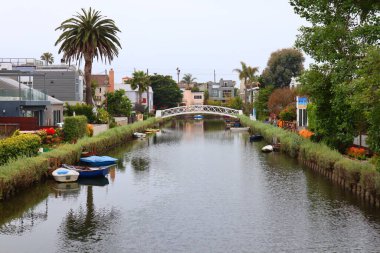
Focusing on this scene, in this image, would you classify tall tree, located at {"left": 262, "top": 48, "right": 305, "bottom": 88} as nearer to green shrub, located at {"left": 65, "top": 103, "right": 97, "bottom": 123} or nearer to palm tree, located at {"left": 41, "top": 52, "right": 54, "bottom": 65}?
green shrub, located at {"left": 65, "top": 103, "right": 97, "bottom": 123}

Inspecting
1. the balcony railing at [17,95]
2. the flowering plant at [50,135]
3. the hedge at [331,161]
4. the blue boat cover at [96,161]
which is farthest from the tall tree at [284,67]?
the blue boat cover at [96,161]

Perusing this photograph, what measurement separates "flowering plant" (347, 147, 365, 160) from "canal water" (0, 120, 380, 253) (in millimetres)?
3694

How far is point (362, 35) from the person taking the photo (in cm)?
3944

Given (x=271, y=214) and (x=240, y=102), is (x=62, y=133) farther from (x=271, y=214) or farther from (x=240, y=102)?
(x=240, y=102)

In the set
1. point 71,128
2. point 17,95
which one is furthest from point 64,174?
point 17,95

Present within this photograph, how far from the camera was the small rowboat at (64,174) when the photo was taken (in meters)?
42.0

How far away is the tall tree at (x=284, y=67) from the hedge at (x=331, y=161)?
42998 mm

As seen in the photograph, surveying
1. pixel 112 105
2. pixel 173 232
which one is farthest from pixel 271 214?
pixel 112 105

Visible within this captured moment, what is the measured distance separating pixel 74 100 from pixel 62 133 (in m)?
36.4

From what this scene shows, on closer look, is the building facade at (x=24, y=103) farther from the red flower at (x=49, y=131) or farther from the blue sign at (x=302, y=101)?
the blue sign at (x=302, y=101)

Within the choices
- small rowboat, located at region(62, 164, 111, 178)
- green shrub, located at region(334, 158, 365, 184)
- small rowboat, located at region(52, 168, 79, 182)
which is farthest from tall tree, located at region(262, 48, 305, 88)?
small rowboat, located at region(52, 168, 79, 182)

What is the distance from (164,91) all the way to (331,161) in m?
136

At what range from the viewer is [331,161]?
44.0 m

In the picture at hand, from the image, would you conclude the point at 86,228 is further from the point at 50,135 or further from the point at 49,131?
the point at 49,131
